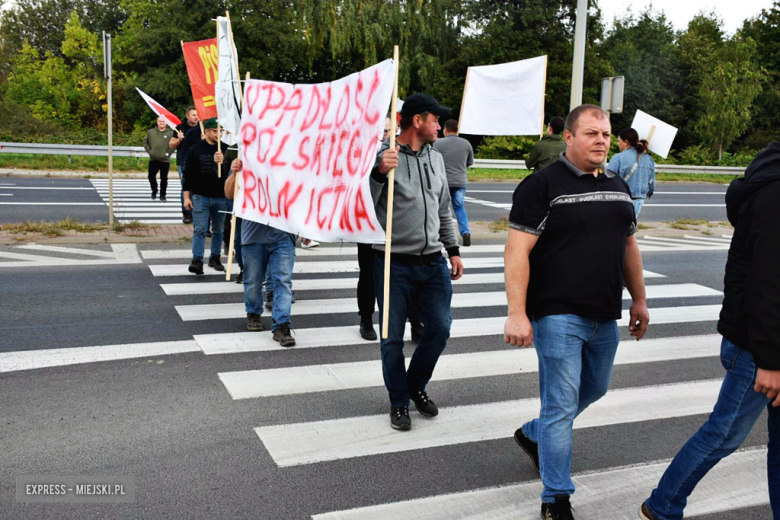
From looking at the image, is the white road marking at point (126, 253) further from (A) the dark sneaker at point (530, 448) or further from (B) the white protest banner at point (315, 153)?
(A) the dark sneaker at point (530, 448)

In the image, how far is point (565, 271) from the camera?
347cm

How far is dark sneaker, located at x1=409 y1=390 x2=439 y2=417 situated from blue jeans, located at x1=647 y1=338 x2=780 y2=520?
5.43 feet

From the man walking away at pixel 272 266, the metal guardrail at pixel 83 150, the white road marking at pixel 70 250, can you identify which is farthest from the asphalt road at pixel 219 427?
the metal guardrail at pixel 83 150

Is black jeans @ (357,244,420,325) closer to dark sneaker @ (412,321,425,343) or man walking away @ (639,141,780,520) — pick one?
dark sneaker @ (412,321,425,343)

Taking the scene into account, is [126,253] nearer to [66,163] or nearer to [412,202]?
[412,202]

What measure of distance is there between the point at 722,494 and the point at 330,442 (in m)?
2.10

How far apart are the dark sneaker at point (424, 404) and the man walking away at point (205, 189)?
4092 millimetres

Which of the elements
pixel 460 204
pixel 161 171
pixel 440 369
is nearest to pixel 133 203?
pixel 161 171

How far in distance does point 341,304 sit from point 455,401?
3008mm

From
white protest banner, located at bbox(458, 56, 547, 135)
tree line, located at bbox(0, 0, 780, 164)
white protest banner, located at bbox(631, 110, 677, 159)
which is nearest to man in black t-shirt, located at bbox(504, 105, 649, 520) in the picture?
white protest banner, located at bbox(458, 56, 547, 135)

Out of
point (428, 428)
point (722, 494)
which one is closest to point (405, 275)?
point (428, 428)

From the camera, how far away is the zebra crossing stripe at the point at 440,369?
530 cm

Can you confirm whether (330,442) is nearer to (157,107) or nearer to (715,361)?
(715,361)

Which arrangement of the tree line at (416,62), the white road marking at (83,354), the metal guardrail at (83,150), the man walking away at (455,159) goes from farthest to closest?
the tree line at (416,62) → the metal guardrail at (83,150) → the man walking away at (455,159) → the white road marking at (83,354)
